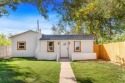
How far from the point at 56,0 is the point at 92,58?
1374 cm

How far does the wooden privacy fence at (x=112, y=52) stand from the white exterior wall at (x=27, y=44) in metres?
8.58

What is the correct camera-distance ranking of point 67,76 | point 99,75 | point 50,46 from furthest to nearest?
point 50,46 < point 99,75 < point 67,76

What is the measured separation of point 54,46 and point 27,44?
420 centimetres

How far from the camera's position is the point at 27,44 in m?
29.1

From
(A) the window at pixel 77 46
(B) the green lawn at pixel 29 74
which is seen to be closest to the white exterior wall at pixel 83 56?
(A) the window at pixel 77 46

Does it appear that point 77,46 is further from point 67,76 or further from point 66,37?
point 67,76

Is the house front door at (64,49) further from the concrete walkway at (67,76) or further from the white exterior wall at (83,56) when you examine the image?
the concrete walkway at (67,76)

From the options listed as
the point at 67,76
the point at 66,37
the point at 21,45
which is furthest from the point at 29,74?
the point at 21,45

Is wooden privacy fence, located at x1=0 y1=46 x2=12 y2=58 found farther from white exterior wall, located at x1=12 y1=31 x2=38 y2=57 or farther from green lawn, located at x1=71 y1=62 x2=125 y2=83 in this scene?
green lawn, located at x1=71 y1=62 x2=125 y2=83

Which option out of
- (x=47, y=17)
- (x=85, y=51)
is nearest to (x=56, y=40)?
(x=85, y=51)

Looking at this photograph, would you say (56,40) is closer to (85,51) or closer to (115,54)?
(85,51)

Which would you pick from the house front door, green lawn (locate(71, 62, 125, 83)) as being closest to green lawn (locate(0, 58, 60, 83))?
green lawn (locate(71, 62, 125, 83))

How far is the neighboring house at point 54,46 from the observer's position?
1059 inches

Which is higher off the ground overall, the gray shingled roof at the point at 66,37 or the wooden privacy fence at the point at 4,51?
the gray shingled roof at the point at 66,37
